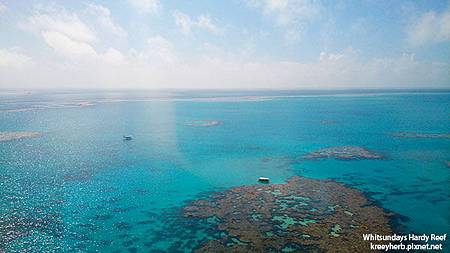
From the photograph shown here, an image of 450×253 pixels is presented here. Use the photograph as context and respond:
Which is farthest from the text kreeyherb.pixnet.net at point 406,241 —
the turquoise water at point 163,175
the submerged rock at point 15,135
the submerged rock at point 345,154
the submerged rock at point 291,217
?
the submerged rock at point 15,135

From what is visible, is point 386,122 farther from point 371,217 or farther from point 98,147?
point 98,147

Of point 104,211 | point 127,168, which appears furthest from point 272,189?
point 127,168

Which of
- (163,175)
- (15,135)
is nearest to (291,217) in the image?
(163,175)

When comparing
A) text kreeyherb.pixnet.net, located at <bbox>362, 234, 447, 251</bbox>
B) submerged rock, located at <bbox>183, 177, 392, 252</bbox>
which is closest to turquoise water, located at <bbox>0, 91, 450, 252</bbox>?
text kreeyherb.pixnet.net, located at <bbox>362, 234, 447, 251</bbox>

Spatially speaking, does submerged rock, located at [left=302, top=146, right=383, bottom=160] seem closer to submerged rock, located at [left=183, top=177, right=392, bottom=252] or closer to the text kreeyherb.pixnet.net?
submerged rock, located at [left=183, top=177, right=392, bottom=252]

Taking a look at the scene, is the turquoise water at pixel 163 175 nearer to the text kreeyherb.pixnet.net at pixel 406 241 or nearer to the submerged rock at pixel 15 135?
the text kreeyherb.pixnet.net at pixel 406 241
